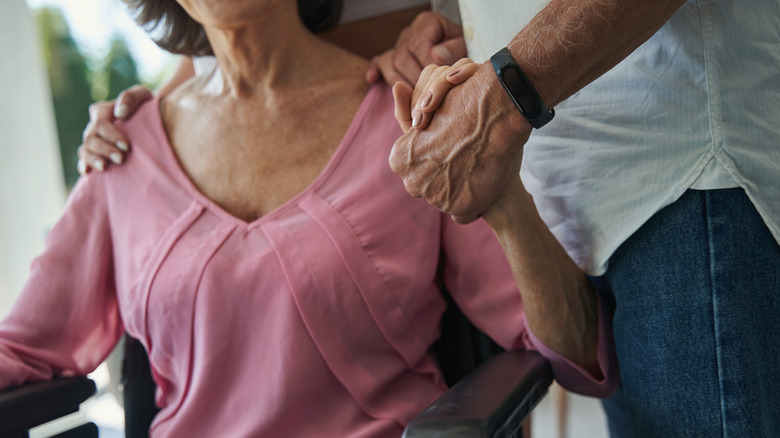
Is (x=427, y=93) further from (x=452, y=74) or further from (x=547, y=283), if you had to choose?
(x=547, y=283)

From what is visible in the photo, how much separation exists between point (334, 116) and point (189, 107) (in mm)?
292

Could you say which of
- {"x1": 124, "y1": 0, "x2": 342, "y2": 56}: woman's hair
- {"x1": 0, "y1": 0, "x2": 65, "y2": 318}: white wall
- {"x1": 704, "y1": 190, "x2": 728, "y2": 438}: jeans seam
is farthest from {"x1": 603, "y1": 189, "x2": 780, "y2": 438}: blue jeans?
{"x1": 0, "y1": 0, "x2": 65, "y2": 318}: white wall

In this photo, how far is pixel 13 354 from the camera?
1113 mm

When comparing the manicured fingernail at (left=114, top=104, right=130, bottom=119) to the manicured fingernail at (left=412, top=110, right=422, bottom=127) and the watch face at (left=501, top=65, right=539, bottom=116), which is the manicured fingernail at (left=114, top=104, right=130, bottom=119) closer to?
the manicured fingernail at (left=412, top=110, right=422, bottom=127)

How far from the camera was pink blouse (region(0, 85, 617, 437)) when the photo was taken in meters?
1.07

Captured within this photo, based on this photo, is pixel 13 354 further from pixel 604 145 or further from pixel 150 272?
pixel 604 145

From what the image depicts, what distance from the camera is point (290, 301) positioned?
1060mm

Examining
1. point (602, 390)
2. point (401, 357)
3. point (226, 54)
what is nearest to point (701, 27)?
point (602, 390)

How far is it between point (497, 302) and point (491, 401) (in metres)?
0.31

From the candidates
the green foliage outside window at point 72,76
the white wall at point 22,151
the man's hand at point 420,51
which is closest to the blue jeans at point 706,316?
the man's hand at point 420,51

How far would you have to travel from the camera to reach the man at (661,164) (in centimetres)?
78

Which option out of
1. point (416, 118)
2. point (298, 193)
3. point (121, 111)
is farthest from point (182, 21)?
point (416, 118)

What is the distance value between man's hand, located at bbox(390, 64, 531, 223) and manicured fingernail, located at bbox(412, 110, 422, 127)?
1 centimetres

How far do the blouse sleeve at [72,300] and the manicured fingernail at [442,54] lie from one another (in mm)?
660
